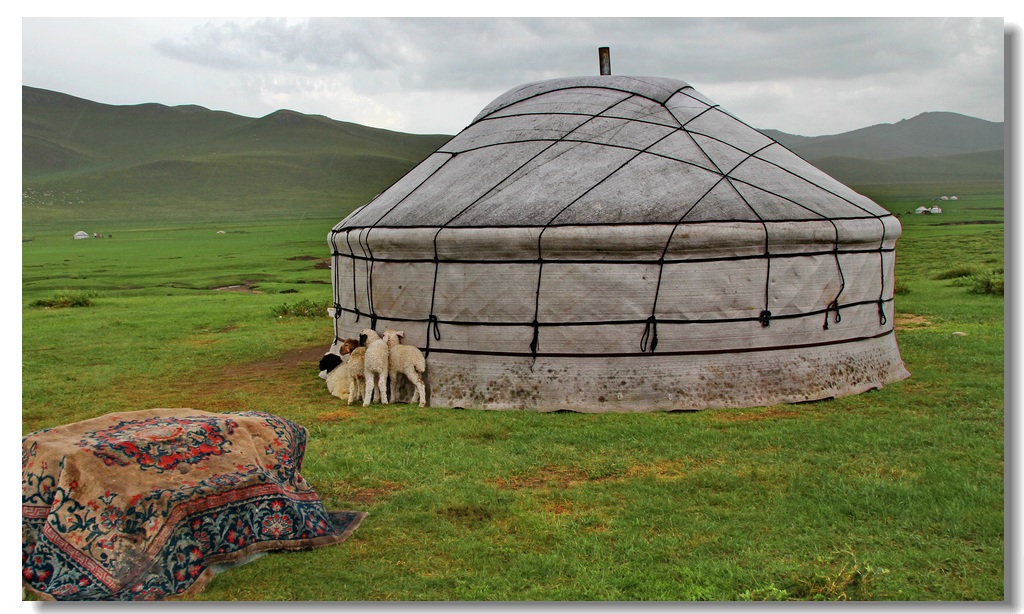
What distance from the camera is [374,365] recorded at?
6.34m

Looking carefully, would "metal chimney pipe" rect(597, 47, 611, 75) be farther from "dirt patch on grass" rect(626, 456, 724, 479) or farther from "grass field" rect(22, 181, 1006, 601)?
"dirt patch on grass" rect(626, 456, 724, 479)

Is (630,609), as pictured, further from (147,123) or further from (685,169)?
(147,123)

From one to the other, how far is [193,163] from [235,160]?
12.9 ft

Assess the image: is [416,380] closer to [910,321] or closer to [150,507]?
[150,507]

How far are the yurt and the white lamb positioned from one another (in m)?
0.19

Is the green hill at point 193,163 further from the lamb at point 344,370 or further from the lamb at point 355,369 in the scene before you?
the lamb at point 355,369

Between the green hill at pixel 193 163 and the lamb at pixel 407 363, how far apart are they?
48.0 meters

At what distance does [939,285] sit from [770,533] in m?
12.8

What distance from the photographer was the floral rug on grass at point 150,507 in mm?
3150

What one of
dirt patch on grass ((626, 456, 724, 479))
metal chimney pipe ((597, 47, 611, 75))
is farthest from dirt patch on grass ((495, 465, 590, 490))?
metal chimney pipe ((597, 47, 611, 75))

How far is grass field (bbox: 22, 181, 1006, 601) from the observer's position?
331 cm

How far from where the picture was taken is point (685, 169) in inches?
252

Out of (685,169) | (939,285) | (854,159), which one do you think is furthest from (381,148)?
(685,169)

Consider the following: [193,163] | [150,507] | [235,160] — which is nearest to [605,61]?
[150,507]
